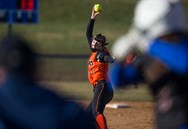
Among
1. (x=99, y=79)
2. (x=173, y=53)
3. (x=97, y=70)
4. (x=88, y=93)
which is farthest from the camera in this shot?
(x=88, y=93)

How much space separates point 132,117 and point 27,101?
494 inches

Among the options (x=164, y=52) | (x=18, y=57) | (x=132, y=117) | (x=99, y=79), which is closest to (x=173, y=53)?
(x=164, y=52)

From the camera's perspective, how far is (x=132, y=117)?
16.2 m

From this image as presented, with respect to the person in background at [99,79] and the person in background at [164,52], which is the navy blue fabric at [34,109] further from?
the person in background at [99,79]

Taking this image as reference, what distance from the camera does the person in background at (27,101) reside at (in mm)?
3656

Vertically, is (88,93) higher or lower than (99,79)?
lower

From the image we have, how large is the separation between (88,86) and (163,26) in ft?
64.0

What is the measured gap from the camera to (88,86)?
23.9 meters

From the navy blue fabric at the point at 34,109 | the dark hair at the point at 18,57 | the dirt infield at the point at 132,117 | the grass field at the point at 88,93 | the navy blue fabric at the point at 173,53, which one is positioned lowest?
the grass field at the point at 88,93

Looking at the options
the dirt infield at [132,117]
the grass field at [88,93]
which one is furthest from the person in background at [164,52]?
the grass field at [88,93]

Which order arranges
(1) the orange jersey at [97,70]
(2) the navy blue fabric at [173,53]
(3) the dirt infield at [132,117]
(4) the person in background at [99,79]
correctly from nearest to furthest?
(2) the navy blue fabric at [173,53]
(4) the person in background at [99,79]
(1) the orange jersey at [97,70]
(3) the dirt infield at [132,117]

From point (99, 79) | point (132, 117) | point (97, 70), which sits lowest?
point (132, 117)

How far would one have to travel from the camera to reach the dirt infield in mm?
14797

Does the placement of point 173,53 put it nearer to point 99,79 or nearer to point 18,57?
point 18,57
